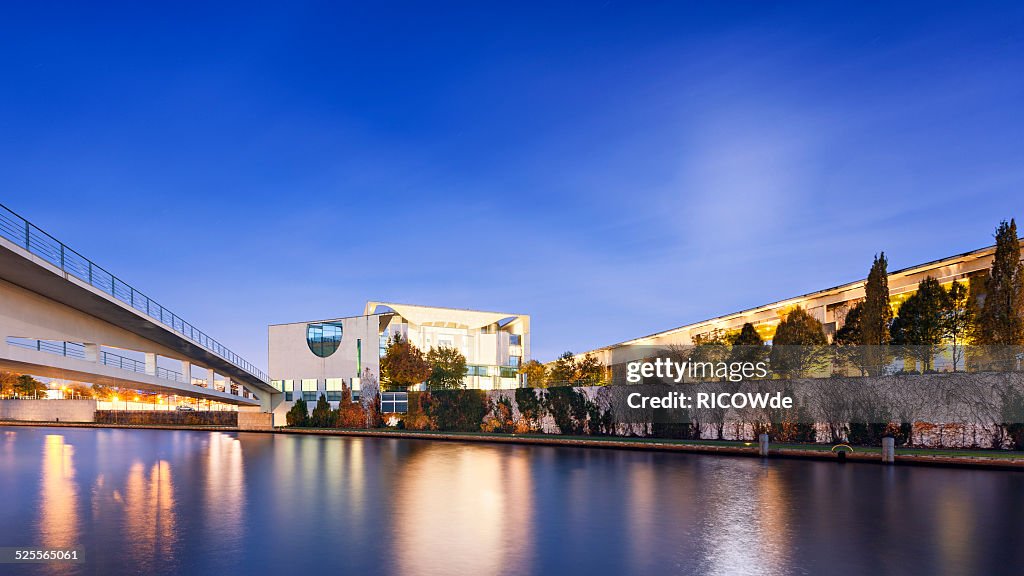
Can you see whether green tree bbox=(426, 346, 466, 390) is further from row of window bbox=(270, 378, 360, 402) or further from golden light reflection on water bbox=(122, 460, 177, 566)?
golden light reflection on water bbox=(122, 460, 177, 566)

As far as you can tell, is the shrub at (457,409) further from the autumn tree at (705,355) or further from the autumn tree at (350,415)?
the autumn tree at (705,355)

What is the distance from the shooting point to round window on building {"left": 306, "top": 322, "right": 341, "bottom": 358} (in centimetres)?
5153

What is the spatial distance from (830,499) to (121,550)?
12106mm

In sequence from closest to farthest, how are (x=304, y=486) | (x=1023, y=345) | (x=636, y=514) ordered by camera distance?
(x=636, y=514) < (x=304, y=486) < (x=1023, y=345)

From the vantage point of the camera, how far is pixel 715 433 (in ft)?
95.6

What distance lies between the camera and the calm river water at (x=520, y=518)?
834 cm

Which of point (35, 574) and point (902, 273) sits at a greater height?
point (902, 273)

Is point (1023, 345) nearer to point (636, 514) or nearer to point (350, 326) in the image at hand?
point (636, 514)

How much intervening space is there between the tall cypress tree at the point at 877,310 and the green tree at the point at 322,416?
109 feet

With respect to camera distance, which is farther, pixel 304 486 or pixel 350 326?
pixel 350 326

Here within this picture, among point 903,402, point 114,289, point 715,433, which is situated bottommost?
point 715,433

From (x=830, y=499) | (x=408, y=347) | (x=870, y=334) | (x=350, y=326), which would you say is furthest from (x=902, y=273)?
(x=350, y=326)

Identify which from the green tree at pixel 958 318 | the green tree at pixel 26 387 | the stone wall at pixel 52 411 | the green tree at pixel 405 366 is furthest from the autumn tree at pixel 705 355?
the green tree at pixel 26 387

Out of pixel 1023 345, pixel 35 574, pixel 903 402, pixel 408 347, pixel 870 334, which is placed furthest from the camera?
pixel 408 347
